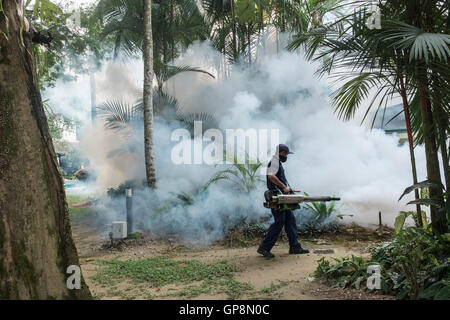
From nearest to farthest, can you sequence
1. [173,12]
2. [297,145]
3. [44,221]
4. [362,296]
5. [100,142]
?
[44,221] → [362,296] → [297,145] → [173,12] → [100,142]

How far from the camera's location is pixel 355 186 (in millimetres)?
8172

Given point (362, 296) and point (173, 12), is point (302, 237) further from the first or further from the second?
point (173, 12)

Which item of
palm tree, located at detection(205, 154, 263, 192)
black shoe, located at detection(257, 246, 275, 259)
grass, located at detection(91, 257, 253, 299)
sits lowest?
grass, located at detection(91, 257, 253, 299)

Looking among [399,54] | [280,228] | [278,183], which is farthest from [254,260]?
[399,54]

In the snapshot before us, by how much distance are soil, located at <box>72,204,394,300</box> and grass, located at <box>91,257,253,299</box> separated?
86 millimetres

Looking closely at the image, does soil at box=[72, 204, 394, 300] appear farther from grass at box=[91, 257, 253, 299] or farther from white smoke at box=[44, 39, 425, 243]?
white smoke at box=[44, 39, 425, 243]

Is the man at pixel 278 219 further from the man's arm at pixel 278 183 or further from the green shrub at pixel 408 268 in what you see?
the green shrub at pixel 408 268

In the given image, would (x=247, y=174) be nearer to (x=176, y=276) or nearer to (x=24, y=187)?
(x=176, y=276)

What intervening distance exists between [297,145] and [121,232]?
566cm

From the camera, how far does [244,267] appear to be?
16.6 ft

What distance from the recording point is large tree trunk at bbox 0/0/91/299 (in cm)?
254

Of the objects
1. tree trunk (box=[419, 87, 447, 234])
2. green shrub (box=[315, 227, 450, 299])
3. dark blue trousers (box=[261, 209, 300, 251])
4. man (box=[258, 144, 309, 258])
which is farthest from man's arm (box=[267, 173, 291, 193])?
tree trunk (box=[419, 87, 447, 234])

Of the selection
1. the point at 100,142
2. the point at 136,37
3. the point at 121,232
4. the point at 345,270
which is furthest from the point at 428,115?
the point at 100,142

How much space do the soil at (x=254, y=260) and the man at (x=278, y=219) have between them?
14 centimetres
